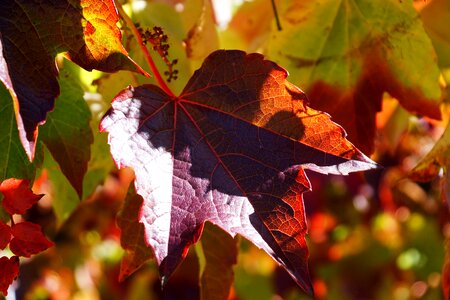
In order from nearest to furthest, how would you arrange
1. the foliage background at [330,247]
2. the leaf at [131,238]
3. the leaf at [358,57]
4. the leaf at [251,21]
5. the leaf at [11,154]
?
the leaf at [11,154], the leaf at [131,238], the leaf at [358,57], the leaf at [251,21], the foliage background at [330,247]

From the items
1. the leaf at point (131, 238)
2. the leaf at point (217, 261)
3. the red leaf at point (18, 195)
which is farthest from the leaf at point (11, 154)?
the leaf at point (217, 261)

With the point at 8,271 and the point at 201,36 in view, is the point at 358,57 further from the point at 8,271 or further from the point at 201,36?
the point at 8,271

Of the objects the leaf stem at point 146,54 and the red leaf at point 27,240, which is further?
the leaf stem at point 146,54

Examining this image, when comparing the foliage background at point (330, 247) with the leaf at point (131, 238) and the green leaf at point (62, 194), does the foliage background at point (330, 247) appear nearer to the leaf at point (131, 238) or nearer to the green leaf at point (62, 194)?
the green leaf at point (62, 194)

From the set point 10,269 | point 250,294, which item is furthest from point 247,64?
point 250,294

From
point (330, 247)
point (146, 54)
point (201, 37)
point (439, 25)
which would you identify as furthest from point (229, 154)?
point (330, 247)

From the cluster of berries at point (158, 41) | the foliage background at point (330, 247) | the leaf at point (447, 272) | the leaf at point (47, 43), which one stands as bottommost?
the foliage background at point (330, 247)
